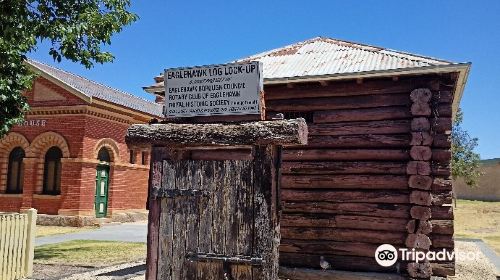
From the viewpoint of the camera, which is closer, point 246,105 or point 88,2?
point 246,105

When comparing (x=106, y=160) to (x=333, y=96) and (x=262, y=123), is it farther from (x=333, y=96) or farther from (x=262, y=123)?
(x=262, y=123)

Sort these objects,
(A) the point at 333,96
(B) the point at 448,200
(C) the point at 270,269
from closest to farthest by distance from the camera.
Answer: (C) the point at 270,269, (B) the point at 448,200, (A) the point at 333,96

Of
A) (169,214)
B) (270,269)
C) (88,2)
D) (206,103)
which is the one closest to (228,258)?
(270,269)

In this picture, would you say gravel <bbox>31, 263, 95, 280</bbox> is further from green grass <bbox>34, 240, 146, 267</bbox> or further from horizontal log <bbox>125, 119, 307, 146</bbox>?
horizontal log <bbox>125, 119, 307, 146</bbox>

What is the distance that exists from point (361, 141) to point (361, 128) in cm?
26

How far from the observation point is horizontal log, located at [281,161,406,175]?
880 cm

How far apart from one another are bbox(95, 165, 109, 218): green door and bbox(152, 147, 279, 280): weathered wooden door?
50.2ft

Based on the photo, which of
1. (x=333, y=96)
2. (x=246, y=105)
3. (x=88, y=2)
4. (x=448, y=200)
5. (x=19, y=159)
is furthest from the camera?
(x=19, y=159)

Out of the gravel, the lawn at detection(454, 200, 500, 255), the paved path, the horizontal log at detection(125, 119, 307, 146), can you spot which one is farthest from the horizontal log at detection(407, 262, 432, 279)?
the paved path

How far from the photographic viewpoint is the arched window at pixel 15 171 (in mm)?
20359

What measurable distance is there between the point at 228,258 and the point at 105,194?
16429 mm

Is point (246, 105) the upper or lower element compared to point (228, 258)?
upper

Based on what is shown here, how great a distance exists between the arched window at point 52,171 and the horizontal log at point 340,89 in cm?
1334

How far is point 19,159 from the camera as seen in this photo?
66.9 ft
